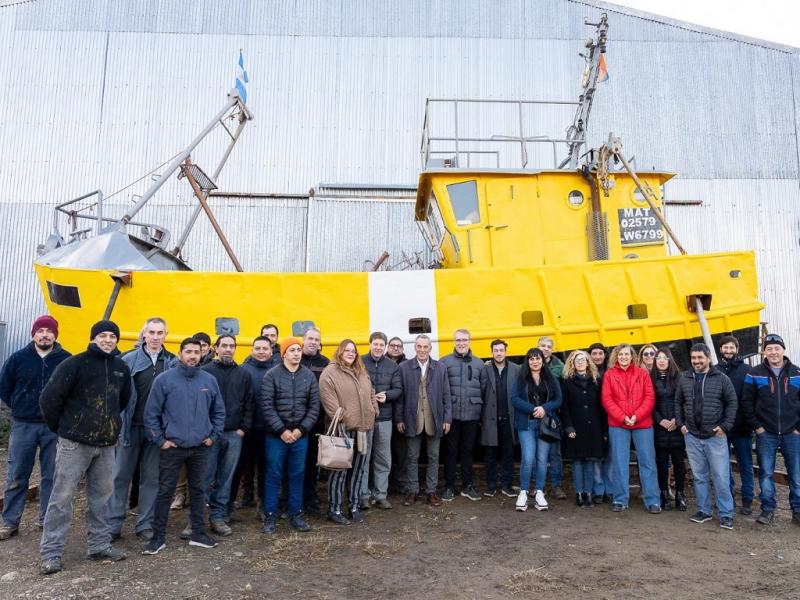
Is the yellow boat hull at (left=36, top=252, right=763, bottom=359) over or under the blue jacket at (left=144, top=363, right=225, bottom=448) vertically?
over

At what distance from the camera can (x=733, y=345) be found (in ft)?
17.6

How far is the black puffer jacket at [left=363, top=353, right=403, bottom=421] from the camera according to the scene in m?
5.25

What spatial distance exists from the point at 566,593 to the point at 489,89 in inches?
459

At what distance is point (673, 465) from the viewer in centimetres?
522

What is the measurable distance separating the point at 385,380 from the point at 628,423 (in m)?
2.30

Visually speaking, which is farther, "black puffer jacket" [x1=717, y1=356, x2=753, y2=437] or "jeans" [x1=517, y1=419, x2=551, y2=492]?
"jeans" [x1=517, y1=419, x2=551, y2=492]

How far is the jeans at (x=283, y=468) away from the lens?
4.56 m

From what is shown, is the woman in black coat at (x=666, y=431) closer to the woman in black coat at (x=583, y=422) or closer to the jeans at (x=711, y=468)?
the jeans at (x=711, y=468)

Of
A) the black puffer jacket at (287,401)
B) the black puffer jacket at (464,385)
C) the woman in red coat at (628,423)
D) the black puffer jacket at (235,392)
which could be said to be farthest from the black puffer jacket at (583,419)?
the black puffer jacket at (235,392)

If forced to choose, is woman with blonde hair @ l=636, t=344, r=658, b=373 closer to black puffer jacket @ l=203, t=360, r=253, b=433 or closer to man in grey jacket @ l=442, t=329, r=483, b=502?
man in grey jacket @ l=442, t=329, r=483, b=502

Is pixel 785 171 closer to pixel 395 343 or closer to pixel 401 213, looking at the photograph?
pixel 401 213

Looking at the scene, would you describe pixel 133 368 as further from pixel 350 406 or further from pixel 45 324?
pixel 350 406

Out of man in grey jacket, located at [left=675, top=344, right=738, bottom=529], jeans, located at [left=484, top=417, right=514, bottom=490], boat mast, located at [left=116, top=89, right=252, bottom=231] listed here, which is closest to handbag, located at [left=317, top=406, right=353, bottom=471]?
jeans, located at [left=484, top=417, right=514, bottom=490]

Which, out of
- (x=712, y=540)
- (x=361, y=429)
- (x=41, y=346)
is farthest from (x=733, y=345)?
(x=41, y=346)
